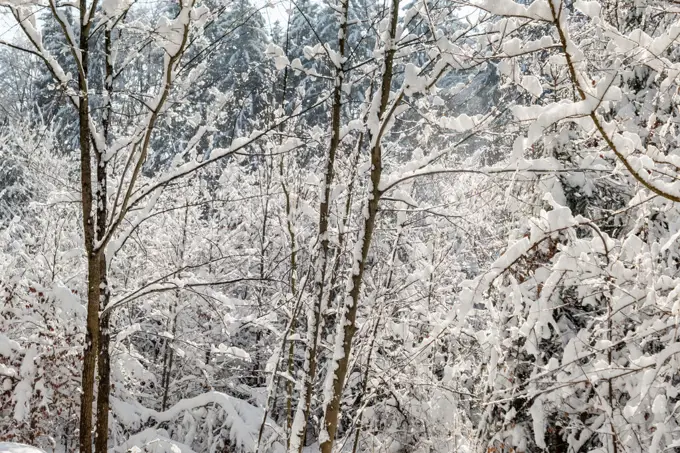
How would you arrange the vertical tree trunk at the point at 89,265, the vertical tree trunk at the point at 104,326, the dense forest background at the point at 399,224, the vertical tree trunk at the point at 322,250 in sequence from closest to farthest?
the dense forest background at the point at 399,224 < the vertical tree trunk at the point at 89,265 < the vertical tree trunk at the point at 104,326 < the vertical tree trunk at the point at 322,250

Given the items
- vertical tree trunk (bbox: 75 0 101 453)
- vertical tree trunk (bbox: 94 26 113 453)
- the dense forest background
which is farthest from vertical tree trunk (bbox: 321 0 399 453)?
vertical tree trunk (bbox: 94 26 113 453)

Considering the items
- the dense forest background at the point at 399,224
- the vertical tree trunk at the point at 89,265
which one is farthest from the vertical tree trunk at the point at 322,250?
the vertical tree trunk at the point at 89,265

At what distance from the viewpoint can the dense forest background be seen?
2561 millimetres

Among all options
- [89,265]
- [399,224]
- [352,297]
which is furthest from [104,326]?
[399,224]

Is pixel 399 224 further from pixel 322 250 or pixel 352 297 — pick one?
pixel 352 297

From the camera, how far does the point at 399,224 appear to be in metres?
4.77

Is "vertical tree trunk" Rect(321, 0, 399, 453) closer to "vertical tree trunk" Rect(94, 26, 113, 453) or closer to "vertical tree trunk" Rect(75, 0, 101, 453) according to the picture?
"vertical tree trunk" Rect(75, 0, 101, 453)

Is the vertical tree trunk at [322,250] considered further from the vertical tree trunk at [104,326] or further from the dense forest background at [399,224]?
the vertical tree trunk at [104,326]

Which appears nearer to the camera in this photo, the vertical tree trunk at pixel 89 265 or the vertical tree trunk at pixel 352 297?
the vertical tree trunk at pixel 89 265

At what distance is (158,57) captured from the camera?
5754 millimetres

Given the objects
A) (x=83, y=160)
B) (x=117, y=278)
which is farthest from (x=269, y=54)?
(x=117, y=278)

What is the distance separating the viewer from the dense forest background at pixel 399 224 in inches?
101

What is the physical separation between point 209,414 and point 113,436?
5.39ft

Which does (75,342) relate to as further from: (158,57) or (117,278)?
(158,57)
